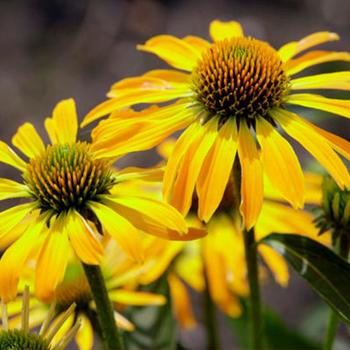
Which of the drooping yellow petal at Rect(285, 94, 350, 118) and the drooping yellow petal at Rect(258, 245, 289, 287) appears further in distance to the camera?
the drooping yellow petal at Rect(258, 245, 289, 287)

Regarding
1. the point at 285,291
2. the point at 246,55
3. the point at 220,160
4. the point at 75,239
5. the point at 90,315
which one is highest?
the point at 246,55

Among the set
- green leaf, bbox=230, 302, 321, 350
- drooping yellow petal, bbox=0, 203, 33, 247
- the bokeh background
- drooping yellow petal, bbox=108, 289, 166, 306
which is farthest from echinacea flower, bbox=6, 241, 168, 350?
the bokeh background

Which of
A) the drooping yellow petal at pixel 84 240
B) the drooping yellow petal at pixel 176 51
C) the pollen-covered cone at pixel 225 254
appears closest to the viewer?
the drooping yellow petal at pixel 84 240

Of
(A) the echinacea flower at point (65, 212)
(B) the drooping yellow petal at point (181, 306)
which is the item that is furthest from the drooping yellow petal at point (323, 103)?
(B) the drooping yellow petal at point (181, 306)

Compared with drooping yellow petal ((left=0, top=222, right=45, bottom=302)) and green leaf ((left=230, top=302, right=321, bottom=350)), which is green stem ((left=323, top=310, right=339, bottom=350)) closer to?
drooping yellow petal ((left=0, top=222, right=45, bottom=302))

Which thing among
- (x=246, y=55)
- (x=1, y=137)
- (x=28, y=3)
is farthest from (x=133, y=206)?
(x=28, y=3)

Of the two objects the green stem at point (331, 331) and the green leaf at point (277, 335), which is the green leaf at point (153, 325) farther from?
the green leaf at point (277, 335)

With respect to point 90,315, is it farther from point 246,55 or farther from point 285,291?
point 285,291
